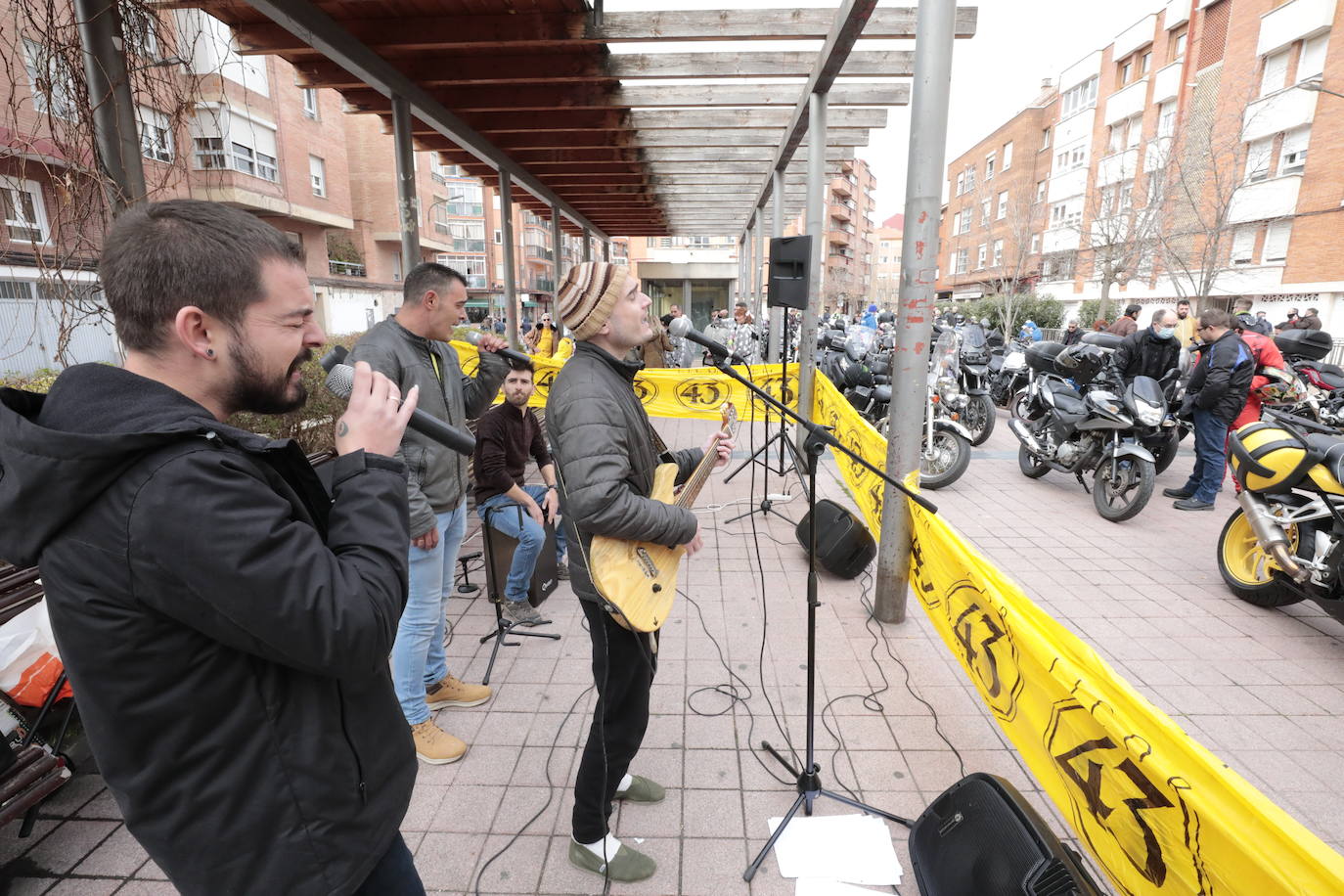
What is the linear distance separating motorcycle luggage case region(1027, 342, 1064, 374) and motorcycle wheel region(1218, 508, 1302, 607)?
4.18 meters

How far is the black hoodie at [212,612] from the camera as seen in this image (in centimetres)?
87

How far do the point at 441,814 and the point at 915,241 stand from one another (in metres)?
3.59

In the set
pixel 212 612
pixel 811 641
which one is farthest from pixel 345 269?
pixel 212 612

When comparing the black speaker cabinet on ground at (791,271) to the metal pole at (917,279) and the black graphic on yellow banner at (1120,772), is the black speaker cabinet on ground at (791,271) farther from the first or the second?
the black graphic on yellow banner at (1120,772)

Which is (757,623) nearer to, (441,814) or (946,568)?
(946,568)

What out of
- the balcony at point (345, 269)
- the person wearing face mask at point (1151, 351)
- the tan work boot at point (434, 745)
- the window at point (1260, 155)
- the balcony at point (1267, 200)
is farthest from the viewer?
the balcony at point (345, 269)

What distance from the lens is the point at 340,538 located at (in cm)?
108

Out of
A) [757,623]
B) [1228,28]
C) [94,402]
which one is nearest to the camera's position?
[94,402]

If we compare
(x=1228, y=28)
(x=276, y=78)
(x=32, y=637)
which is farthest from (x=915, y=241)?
(x=1228, y=28)

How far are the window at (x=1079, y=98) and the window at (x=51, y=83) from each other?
133ft

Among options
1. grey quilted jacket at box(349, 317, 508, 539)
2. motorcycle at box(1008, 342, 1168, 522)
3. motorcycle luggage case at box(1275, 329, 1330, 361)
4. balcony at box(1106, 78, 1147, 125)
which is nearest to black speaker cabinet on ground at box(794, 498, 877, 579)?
grey quilted jacket at box(349, 317, 508, 539)

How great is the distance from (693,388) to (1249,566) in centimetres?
561

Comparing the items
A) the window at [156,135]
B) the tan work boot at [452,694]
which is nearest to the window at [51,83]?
the window at [156,135]

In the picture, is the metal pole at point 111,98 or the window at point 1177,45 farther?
the window at point 1177,45
